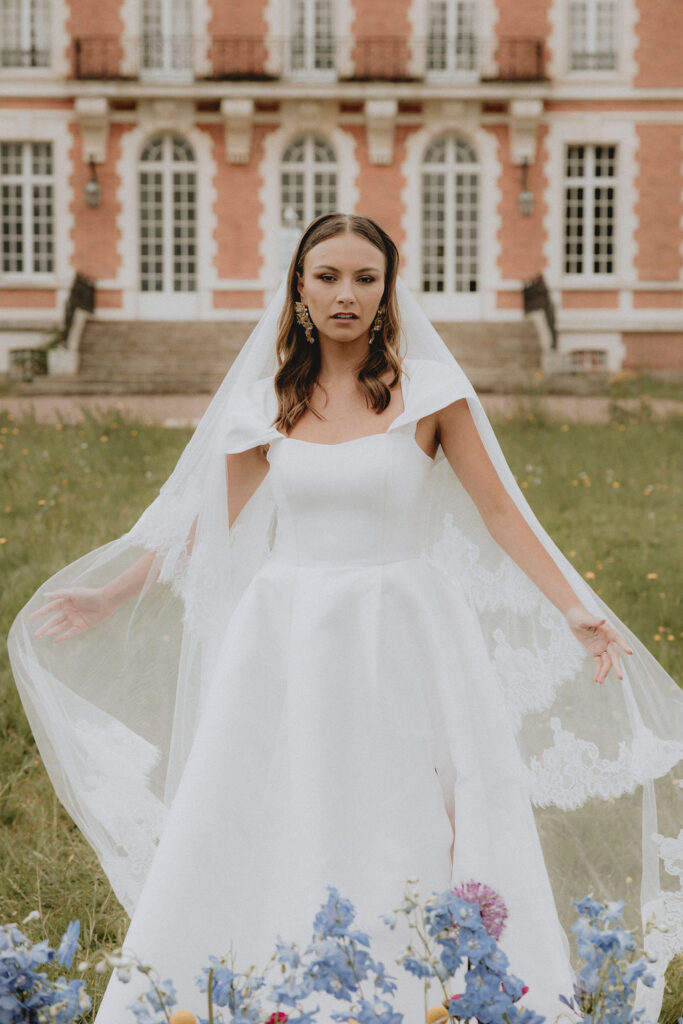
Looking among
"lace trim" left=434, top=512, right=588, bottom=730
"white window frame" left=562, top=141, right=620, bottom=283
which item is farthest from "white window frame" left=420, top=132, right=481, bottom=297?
"lace trim" left=434, top=512, right=588, bottom=730

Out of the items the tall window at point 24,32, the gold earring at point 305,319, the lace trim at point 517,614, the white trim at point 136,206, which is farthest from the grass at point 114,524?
the tall window at point 24,32

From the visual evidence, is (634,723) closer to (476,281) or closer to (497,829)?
(497,829)

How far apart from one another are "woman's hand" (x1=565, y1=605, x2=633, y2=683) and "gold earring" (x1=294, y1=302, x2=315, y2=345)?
39.0 inches

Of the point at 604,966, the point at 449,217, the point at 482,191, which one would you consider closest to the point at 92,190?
the point at 449,217

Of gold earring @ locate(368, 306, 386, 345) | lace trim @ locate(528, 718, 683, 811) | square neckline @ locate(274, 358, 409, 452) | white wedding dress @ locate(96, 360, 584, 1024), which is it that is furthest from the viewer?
lace trim @ locate(528, 718, 683, 811)

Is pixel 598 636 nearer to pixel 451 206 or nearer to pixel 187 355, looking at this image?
→ pixel 187 355

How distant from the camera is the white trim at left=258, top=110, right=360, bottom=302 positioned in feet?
73.9

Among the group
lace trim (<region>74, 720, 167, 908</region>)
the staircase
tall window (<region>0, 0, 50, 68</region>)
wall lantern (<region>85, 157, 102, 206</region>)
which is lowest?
the staircase

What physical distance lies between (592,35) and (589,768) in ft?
75.7

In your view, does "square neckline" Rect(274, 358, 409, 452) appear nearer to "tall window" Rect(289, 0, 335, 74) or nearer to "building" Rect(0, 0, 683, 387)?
"building" Rect(0, 0, 683, 387)

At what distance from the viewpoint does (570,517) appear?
26.0 ft

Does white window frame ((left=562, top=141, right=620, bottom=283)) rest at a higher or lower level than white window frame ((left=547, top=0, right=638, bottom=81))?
lower

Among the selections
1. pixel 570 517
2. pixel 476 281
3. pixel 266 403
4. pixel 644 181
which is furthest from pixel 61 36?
pixel 266 403

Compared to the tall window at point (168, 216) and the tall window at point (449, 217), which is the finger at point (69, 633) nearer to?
the tall window at point (168, 216)
